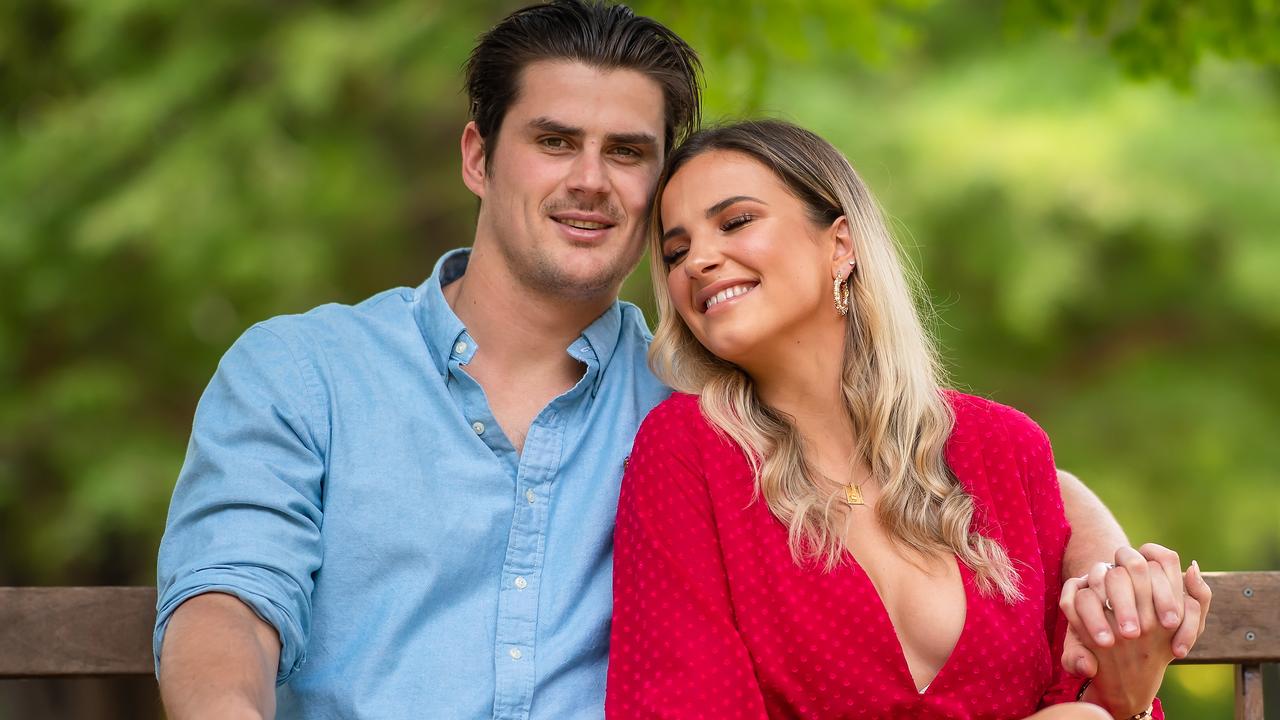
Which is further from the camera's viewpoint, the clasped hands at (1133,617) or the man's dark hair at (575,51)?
the man's dark hair at (575,51)

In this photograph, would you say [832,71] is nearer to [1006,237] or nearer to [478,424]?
[1006,237]

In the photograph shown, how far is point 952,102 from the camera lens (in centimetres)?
650

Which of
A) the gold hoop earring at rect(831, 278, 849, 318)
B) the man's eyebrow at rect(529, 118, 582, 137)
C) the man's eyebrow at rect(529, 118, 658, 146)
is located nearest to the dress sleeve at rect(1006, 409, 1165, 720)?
the gold hoop earring at rect(831, 278, 849, 318)

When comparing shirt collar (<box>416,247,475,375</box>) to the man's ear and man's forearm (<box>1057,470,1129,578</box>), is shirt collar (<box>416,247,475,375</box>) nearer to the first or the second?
the man's ear

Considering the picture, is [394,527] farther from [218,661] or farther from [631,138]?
[631,138]

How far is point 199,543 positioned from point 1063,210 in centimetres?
499

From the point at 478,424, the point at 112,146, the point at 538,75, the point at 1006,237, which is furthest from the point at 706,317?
the point at 112,146

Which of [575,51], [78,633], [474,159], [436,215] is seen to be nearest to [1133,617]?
[575,51]

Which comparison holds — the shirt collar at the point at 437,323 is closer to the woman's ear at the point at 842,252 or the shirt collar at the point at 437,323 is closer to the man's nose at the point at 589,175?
the man's nose at the point at 589,175

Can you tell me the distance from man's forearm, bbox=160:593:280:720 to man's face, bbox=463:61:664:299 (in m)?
0.91

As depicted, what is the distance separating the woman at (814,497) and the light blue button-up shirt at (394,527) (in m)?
0.16

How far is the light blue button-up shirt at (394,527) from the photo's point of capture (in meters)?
2.34

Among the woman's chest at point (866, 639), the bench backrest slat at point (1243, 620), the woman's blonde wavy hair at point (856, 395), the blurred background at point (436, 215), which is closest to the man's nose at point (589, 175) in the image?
the woman's blonde wavy hair at point (856, 395)

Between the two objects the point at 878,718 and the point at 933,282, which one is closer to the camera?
the point at 878,718
